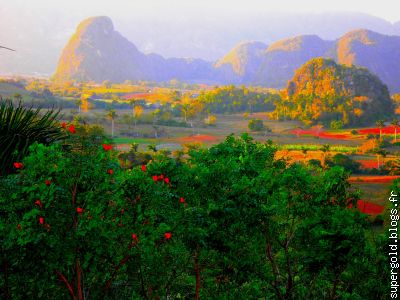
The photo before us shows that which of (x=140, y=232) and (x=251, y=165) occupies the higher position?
(x=251, y=165)

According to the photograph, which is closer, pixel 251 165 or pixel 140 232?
pixel 140 232

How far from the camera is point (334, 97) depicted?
108062 millimetres

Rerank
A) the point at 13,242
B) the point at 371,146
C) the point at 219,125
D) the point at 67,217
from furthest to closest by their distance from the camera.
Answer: the point at 219,125 < the point at 371,146 < the point at 67,217 < the point at 13,242

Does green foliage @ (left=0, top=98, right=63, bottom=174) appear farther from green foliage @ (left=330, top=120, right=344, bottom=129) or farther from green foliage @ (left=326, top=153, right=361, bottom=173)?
green foliage @ (left=330, top=120, right=344, bottom=129)

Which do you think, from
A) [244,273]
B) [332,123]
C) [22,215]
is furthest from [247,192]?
[332,123]

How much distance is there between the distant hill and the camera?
103750mm

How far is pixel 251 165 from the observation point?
9.48 meters

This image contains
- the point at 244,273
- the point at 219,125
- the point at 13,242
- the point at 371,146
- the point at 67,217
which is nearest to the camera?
the point at 13,242

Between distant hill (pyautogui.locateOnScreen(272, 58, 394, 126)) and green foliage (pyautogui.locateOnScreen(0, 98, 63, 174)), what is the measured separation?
92.7 m

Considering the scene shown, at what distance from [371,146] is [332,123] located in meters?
24.6

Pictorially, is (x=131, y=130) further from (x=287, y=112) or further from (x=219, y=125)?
(x=287, y=112)

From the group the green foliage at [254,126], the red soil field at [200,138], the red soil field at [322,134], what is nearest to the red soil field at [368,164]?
the red soil field at [322,134]

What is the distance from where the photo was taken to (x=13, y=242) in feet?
20.5

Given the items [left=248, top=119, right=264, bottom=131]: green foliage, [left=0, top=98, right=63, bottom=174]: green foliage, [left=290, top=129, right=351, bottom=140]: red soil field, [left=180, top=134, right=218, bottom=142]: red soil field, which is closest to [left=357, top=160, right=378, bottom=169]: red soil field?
[left=290, top=129, right=351, bottom=140]: red soil field
